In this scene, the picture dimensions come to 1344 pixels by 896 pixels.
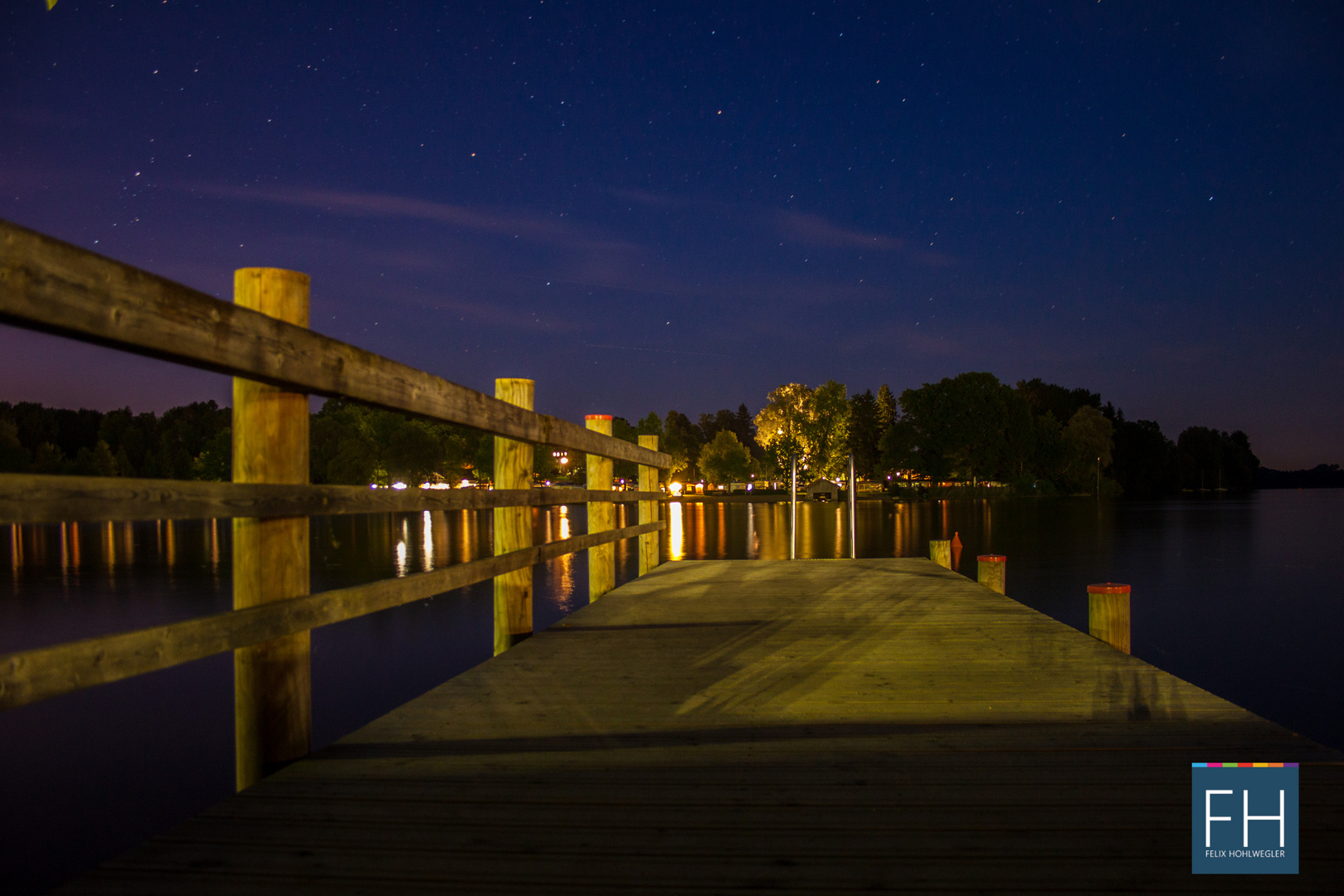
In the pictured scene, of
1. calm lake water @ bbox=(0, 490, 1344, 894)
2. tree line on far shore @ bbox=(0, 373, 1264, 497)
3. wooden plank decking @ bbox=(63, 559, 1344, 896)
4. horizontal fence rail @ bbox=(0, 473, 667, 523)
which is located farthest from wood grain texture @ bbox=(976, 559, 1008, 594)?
tree line on far shore @ bbox=(0, 373, 1264, 497)

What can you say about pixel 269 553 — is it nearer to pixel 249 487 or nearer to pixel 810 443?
pixel 249 487

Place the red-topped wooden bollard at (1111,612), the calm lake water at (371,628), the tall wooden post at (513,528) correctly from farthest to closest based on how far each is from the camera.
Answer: the calm lake water at (371,628) < the red-topped wooden bollard at (1111,612) < the tall wooden post at (513,528)

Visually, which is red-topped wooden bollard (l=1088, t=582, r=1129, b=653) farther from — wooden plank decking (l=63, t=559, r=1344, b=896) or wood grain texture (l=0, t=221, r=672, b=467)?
wood grain texture (l=0, t=221, r=672, b=467)

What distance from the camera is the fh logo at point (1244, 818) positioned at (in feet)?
6.75

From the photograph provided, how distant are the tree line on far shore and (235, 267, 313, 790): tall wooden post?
53.4m

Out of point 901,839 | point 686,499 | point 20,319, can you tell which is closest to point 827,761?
point 901,839

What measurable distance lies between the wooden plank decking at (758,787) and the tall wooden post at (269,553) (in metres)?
0.16

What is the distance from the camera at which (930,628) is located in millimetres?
5469

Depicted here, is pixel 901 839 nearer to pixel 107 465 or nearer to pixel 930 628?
pixel 930 628

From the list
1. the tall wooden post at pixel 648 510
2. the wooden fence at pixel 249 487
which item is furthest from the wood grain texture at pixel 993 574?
the wooden fence at pixel 249 487

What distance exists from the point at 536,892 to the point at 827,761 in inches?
48.4

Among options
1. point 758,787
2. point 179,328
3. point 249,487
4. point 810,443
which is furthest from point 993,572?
point 810,443

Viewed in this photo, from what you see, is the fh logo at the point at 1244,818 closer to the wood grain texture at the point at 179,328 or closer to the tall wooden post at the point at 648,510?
the wood grain texture at the point at 179,328

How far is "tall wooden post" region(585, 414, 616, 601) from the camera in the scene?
7.10 m
